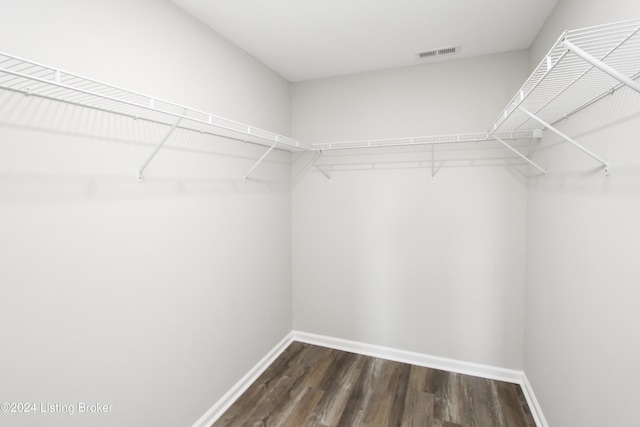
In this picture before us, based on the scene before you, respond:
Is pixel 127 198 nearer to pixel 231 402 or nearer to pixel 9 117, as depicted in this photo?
pixel 9 117

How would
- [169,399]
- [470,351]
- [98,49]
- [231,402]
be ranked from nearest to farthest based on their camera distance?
1. [98,49]
2. [169,399]
3. [231,402]
4. [470,351]

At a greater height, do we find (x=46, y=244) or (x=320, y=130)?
(x=320, y=130)

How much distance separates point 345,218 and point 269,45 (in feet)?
5.04

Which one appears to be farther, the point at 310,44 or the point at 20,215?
the point at 310,44

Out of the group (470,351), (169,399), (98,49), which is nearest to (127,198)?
(98,49)

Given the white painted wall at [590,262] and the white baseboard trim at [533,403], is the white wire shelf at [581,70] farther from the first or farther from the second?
the white baseboard trim at [533,403]

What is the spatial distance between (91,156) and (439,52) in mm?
2338

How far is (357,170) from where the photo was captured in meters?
2.77

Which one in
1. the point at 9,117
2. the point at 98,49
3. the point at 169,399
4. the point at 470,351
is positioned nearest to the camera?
the point at 9,117

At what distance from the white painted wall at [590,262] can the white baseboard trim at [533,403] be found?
0.07 metres

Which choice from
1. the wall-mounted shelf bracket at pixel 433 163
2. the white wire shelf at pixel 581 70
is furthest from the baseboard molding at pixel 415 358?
the white wire shelf at pixel 581 70

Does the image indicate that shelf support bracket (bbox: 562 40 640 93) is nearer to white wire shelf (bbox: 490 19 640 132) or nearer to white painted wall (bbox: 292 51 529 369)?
white wire shelf (bbox: 490 19 640 132)

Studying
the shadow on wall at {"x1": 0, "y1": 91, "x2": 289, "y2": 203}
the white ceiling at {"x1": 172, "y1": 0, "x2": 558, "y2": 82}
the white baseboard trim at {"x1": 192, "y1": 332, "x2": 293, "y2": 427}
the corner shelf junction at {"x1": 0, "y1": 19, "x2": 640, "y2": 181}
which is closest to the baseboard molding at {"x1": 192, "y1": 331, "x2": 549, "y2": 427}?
the white baseboard trim at {"x1": 192, "y1": 332, "x2": 293, "y2": 427}

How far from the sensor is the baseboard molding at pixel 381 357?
201 centimetres
